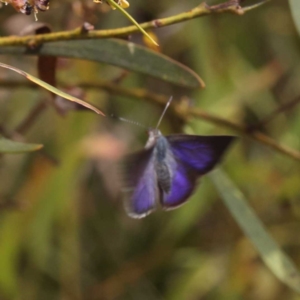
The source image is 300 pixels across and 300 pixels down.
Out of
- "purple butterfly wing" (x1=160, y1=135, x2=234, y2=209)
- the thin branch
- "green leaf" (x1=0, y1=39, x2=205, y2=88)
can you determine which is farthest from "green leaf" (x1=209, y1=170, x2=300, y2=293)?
the thin branch

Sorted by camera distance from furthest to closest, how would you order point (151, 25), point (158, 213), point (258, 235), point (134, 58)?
1. point (158, 213)
2. point (258, 235)
3. point (134, 58)
4. point (151, 25)

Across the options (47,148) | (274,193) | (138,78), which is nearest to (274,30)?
(138,78)

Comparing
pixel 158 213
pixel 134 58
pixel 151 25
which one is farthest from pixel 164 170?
pixel 158 213

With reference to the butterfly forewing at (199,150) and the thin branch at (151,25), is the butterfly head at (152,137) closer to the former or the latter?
the butterfly forewing at (199,150)

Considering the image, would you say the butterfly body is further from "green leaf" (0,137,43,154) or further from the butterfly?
"green leaf" (0,137,43,154)

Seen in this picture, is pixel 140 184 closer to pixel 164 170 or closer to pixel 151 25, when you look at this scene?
pixel 164 170

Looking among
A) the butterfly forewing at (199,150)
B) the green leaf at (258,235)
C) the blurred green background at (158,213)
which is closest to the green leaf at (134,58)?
the butterfly forewing at (199,150)
